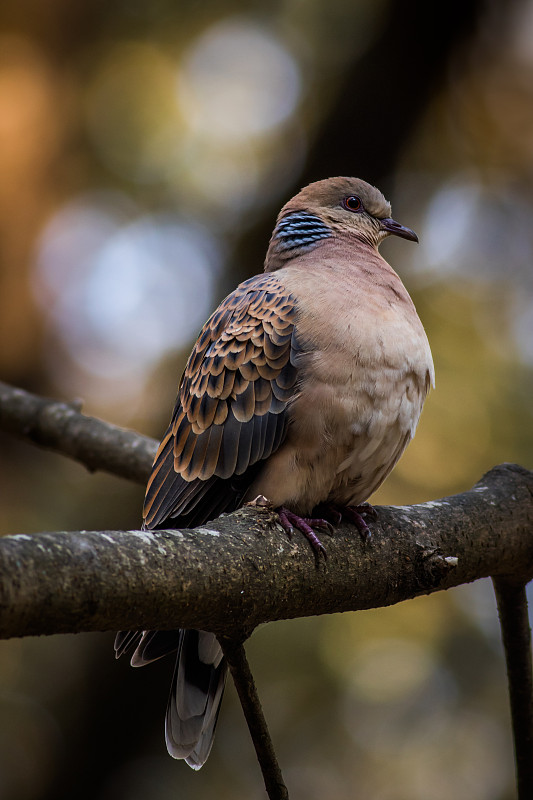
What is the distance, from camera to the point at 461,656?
574 centimetres

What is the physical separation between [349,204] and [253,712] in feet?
8.07

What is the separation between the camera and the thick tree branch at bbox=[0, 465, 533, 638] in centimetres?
169

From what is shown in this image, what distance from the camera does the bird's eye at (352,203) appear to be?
3922mm

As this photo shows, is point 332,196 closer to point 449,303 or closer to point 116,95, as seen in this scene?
point 449,303

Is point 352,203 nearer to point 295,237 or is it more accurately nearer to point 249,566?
point 295,237

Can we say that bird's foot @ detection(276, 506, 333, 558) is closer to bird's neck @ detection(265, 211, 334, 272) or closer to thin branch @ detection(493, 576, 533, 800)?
thin branch @ detection(493, 576, 533, 800)

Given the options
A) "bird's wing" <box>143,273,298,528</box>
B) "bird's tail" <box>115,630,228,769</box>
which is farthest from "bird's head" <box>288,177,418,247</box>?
"bird's tail" <box>115,630,228,769</box>

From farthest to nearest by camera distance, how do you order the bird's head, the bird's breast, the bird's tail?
the bird's head, the bird's tail, the bird's breast

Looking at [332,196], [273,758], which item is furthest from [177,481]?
[332,196]

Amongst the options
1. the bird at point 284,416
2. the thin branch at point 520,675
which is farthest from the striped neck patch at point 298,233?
the thin branch at point 520,675

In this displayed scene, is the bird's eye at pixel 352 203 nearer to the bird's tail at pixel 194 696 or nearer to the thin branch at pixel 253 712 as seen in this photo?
the bird's tail at pixel 194 696

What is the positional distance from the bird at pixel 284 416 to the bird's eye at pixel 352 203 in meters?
0.58

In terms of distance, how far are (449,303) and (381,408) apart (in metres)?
3.18

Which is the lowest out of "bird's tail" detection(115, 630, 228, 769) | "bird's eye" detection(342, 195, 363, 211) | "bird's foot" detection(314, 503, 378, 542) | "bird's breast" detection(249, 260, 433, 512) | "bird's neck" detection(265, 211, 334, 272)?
"bird's tail" detection(115, 630, 228, 769)
